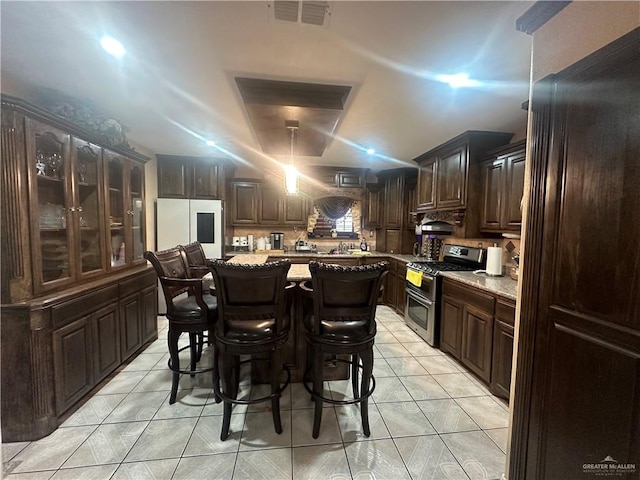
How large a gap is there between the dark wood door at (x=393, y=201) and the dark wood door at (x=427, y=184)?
63 cm

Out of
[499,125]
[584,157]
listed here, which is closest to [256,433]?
[584,157]

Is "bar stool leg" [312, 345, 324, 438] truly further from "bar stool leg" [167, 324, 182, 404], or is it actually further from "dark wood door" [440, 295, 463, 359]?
"dark wood door" [440, 295, 463, 359]

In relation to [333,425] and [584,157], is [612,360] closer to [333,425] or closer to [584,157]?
[584,157]

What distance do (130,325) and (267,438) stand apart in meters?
1.90

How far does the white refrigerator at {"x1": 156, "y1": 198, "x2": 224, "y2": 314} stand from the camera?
410 centimetres

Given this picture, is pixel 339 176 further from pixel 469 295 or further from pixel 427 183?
pixel 469 295

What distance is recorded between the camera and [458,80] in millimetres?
1901

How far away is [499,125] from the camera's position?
2836 mm

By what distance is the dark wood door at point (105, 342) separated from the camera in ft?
7.45

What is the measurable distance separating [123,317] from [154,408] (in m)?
1.00

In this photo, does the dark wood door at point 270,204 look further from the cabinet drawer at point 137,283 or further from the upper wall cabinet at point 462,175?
the upper wall cabinet at point 462,175

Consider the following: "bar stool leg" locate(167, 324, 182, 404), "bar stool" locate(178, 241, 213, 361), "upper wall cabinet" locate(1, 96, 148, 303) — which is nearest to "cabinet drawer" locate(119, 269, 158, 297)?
"upper wall cabinet" locate(1, 96, 148, 303)

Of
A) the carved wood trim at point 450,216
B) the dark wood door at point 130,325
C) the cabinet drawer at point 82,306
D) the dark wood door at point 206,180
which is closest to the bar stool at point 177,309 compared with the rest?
the cabinet drawer at point 82,306

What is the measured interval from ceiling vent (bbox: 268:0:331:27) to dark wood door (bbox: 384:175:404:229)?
149 inches
